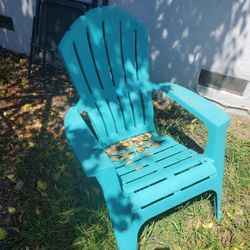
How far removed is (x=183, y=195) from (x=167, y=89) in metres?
0.90

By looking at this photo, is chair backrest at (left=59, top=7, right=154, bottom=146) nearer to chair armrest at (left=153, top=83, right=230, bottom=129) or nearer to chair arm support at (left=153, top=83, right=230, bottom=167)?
chair armrest at (left=153, top=83, right=230, bottom=129)

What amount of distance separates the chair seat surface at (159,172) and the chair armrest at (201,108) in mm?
313

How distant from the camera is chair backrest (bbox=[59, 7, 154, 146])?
2.29 metres

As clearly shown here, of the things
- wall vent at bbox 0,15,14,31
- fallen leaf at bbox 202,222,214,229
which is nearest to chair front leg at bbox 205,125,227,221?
fallen leaf at bbox 202,222,214,229

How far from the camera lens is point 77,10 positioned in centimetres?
353

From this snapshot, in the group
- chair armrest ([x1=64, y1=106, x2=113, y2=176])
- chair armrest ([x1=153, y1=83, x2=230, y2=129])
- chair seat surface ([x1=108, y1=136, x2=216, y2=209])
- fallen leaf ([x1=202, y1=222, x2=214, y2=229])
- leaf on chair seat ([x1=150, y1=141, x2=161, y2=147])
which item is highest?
chair armrest ([x1=153, y1=83, x2=230, y2=129])

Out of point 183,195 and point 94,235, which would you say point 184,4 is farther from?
point 94,235

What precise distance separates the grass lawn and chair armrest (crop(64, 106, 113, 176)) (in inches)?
29.3

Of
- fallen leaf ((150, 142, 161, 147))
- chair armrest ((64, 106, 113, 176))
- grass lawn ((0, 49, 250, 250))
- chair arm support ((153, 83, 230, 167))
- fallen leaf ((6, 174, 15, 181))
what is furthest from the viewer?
fallen leaf ((6, 174, 15, 181))

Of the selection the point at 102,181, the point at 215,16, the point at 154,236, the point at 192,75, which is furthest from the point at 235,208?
the point at 215,16

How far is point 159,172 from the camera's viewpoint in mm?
2062

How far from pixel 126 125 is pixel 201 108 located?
77cm

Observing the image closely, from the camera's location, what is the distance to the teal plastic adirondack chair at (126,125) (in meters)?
1.84

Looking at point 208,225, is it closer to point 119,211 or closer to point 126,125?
point 119,211
